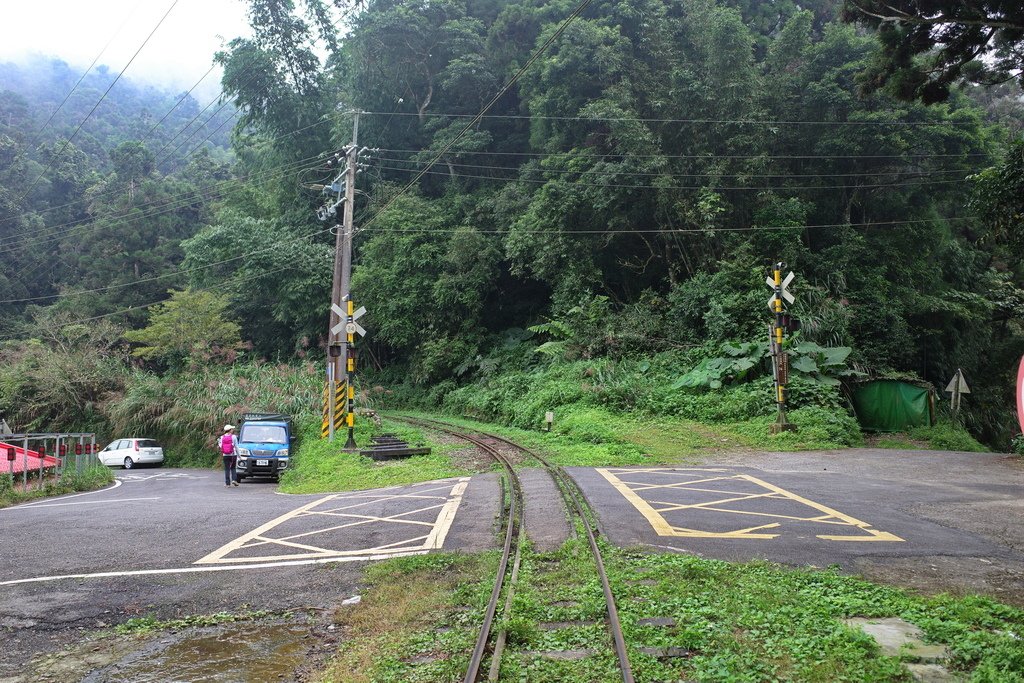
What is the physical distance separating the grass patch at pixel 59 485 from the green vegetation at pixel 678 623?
35.3 feet

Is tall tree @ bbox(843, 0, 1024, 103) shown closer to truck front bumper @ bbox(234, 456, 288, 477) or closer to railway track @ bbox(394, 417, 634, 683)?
railway track @ bbox(394, 417, 634, 683)

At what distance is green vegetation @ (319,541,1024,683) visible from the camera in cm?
429

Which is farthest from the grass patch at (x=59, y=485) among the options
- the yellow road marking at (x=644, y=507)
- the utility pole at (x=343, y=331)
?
the yellow road marking at (x=644, y=507)

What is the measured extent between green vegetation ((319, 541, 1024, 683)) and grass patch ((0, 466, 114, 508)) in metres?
10.8

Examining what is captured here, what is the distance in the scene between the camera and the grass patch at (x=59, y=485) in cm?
1350

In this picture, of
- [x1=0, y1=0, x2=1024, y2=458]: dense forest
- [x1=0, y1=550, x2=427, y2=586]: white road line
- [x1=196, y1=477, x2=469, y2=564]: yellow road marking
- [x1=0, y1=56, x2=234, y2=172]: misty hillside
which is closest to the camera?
[x1=0, y1=550, x2=427, y2=586]: white road line

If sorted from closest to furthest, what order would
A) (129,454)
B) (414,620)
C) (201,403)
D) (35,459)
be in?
(414,620) < (35,459) < (129,454) < (201,403)

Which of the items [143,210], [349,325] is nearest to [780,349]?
[349,325]

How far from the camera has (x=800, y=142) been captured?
26.0 m

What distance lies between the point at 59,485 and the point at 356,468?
6.68 m

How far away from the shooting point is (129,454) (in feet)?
83.2

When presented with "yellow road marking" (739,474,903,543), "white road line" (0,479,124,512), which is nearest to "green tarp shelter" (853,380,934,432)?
"yellow road marking" (739,474,903,543)

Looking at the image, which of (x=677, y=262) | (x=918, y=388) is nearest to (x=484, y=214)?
(x=677, y=262)

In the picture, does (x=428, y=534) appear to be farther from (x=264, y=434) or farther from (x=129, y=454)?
(x=129, y=454)
